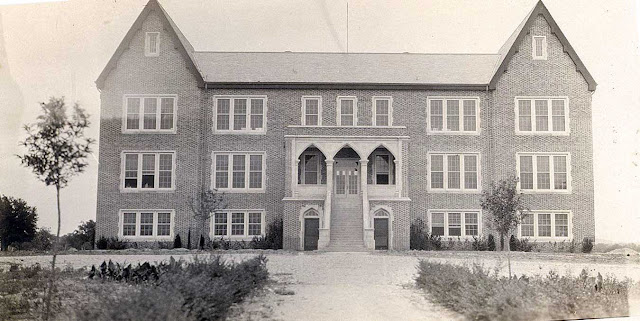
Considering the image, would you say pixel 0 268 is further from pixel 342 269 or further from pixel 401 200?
pixel 401 200

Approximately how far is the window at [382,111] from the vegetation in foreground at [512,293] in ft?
6.75

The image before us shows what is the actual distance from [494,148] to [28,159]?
6.04 metres

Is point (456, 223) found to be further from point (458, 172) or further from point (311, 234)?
point (311, 234)

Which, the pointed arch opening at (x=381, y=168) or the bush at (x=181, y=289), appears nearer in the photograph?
the bush at (x=181, y=289)

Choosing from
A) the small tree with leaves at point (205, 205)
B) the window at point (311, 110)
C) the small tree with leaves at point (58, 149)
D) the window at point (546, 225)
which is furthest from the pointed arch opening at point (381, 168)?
the small tree with leaves at point (58, 149)

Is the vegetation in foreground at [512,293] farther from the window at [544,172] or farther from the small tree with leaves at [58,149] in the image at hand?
the small tree with leaves at [58,149]

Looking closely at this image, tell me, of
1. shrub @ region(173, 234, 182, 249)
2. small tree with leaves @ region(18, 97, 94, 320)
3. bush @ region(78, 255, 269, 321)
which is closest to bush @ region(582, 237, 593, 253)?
bush @ region(78, 255, 269, 321)

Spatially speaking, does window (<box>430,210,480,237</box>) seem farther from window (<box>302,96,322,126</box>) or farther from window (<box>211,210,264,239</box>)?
window (<box>211,210,264,239</box>)

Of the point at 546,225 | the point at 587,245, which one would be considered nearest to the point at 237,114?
the point at 546,225

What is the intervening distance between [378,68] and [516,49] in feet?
6.37

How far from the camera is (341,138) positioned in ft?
30.3

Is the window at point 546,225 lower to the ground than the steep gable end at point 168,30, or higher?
lower

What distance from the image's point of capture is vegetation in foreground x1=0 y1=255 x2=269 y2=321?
6637 millimetres

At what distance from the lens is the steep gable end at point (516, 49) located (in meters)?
8.86
